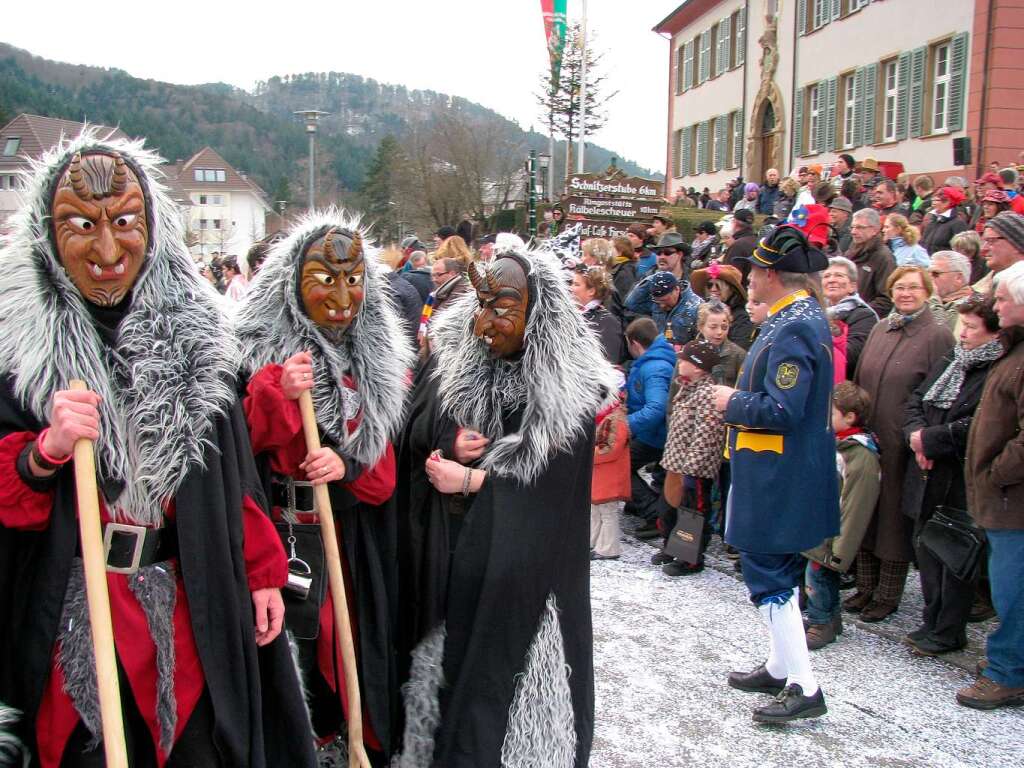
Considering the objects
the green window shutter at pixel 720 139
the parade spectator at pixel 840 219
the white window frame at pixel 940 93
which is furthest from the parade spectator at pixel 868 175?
the green window shutter at pixel 720 139

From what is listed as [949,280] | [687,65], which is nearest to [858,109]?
[687,65]

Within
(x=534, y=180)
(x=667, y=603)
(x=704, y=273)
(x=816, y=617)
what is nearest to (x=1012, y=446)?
(x=816, y=617)

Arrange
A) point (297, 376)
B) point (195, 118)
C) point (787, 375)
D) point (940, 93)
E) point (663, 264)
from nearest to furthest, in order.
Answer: point (297, 376)
point (787, 375)
point (663, 264)
point (940, 93)
point (195, 118)

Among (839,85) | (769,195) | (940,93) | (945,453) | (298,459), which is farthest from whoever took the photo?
(839,85)

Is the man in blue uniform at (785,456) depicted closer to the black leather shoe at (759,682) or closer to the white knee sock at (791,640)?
the white knee sock at (791,640)

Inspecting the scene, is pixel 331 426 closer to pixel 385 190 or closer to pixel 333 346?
pixel 333 346

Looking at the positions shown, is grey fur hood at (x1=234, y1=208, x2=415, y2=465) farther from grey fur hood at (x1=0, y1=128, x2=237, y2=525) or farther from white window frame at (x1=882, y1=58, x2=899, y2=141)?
white window frame at (x1=882, y1=58, x2=899, y2=141)

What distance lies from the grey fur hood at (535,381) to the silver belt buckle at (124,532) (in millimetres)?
1107

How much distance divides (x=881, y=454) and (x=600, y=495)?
1700mm

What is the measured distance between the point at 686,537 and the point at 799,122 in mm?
20068

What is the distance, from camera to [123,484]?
229 cm

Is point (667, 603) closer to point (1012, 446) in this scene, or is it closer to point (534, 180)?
point (1012, 446)

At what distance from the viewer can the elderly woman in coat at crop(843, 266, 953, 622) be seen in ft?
15.6

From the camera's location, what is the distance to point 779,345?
365 cm
